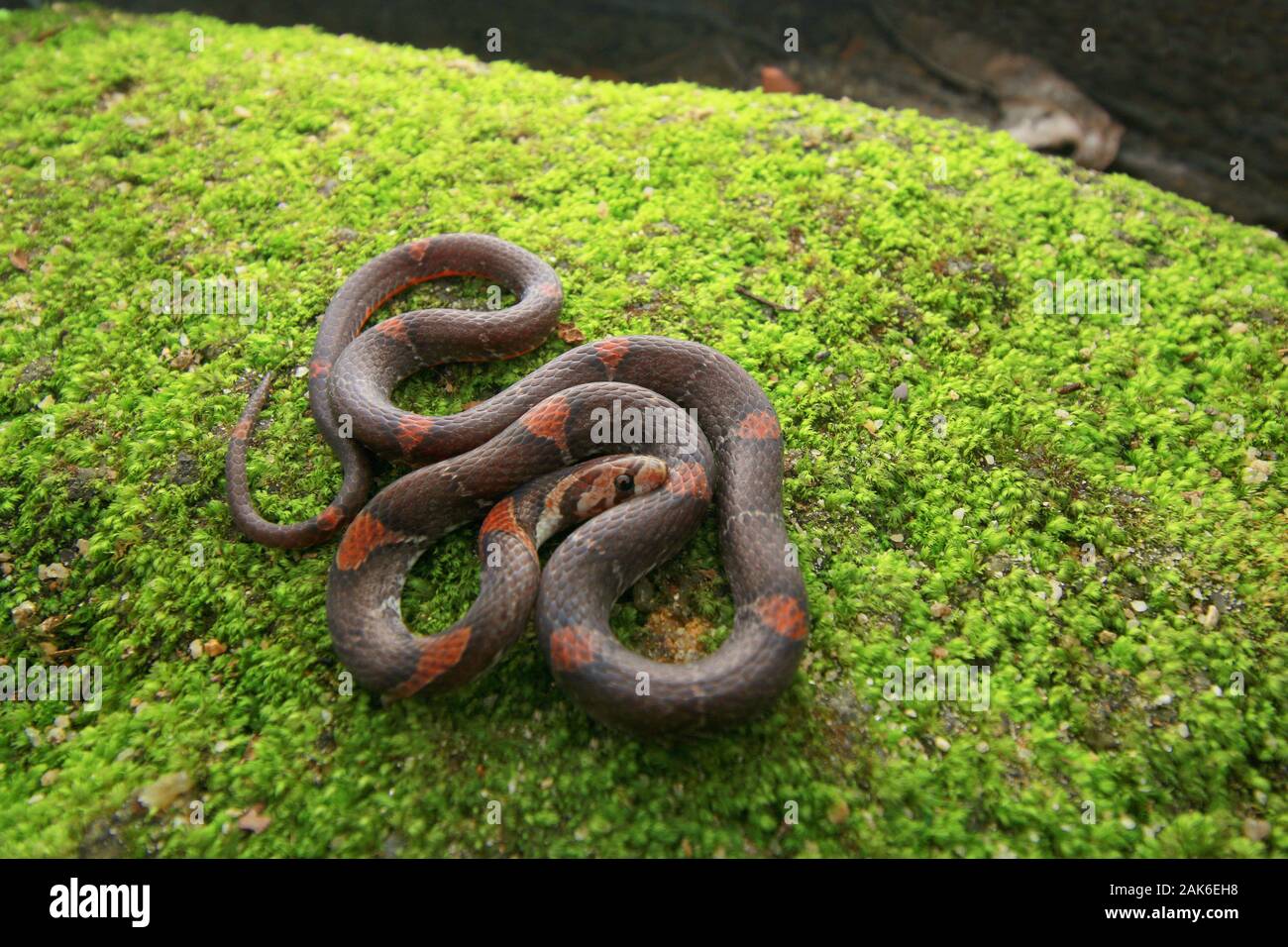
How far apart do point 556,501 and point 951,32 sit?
335 inches

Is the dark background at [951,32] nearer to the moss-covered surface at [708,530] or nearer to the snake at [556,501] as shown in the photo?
the moss-covered surface at [708,530]

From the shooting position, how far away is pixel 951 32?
30.0 feet

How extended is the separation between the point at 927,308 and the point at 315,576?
438cm

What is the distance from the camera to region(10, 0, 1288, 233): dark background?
746 cm

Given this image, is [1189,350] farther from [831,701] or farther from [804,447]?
[831,701]
